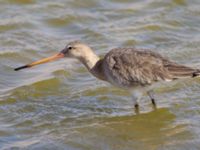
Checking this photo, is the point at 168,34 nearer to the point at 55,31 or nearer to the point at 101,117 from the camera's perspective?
the point at 55,31

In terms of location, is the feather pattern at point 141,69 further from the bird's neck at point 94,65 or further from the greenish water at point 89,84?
the greenish water at point 89,84

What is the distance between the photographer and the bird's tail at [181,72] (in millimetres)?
8430

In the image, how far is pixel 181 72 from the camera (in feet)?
27.8

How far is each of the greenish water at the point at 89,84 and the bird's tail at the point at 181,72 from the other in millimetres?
484

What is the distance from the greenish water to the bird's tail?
19.1 inches

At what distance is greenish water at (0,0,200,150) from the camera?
7859 mm

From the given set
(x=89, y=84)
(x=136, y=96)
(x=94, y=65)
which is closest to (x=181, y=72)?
(x=136, y=96)

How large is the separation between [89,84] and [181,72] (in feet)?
5.92

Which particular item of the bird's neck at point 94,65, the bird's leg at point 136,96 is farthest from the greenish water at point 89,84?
the bird's neck at point 94,65

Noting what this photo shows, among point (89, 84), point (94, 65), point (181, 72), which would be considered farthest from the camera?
point (89, 84)

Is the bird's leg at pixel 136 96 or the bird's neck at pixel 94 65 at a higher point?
the bird's neck at pixel 94 65

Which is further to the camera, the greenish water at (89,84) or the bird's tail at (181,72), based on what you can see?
the bird's tail at (181,72)

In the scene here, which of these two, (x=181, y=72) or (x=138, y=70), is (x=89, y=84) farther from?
(x=181, y=72)

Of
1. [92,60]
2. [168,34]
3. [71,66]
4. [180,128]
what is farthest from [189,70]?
[168,34]
